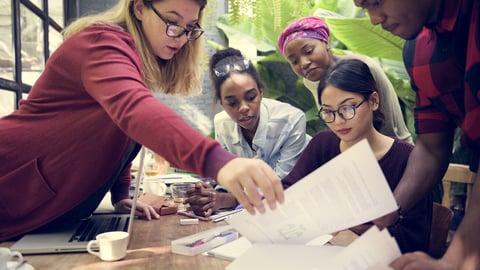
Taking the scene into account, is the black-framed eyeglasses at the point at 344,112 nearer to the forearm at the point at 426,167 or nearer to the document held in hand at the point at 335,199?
Answer: the forearm at the point at 426,167

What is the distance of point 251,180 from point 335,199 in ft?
0.44

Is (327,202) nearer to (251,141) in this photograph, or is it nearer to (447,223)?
(447,223)

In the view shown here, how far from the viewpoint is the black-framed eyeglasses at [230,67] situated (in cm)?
211

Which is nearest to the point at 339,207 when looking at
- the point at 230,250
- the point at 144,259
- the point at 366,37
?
the point at 230,250

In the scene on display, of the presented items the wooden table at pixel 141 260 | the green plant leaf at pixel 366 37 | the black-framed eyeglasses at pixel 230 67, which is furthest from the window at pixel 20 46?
the green plant leaf at pixel 366 37

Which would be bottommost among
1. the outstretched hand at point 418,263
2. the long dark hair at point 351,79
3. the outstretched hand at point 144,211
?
the outstretched hand at point 144,211

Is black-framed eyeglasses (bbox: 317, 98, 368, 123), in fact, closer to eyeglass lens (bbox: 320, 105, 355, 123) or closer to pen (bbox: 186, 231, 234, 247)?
eyeglass lens (bbox: 320, 105, 355, 123)

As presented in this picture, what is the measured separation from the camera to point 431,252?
1.37 meters

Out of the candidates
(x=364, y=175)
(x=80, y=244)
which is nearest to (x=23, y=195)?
(x=80, y=244)

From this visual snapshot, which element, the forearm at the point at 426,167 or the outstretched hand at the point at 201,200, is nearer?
the forearm at the point at 426,167

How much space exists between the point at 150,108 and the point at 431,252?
1.09 m

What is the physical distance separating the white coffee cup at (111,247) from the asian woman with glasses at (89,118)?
18 cm

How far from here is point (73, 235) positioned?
1000 mm

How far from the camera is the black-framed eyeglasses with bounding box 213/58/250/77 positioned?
211 centimetres
